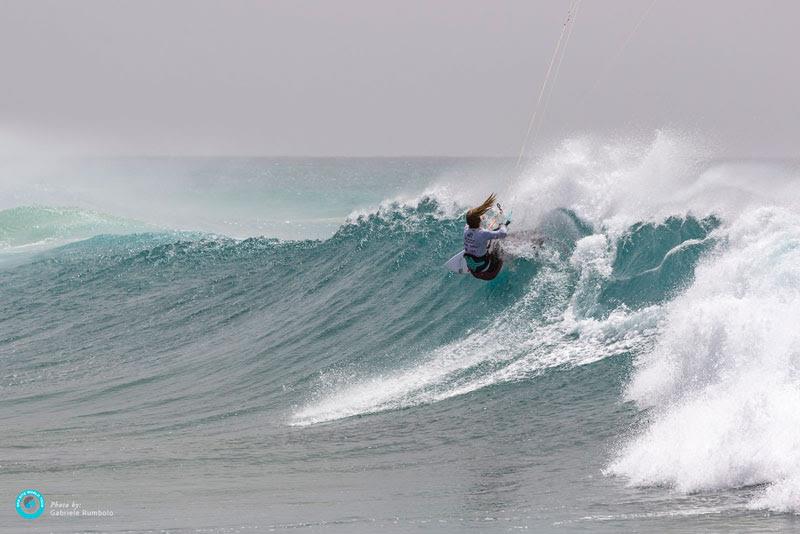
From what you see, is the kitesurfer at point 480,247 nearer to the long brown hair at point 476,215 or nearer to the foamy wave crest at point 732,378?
the long brown hair at point 476,215

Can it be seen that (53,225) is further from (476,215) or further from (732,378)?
(732,378)

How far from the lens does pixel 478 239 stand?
1162 centimetres

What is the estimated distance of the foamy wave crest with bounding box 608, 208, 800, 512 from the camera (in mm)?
8680

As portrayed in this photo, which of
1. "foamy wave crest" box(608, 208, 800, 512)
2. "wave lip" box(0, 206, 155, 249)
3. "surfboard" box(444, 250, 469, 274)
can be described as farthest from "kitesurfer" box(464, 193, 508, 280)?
"wave lip" box(0, 206, 155, 249)

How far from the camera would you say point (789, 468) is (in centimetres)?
830

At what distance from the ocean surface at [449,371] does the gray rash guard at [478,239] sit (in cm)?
209

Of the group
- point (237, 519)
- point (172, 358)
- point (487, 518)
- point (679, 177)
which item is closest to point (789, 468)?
point (487, 518)

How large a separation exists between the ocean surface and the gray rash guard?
82.2 inches

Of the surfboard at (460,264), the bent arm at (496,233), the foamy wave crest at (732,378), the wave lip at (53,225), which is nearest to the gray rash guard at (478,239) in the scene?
the bent arm at (496,233)

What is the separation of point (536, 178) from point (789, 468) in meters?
11.0

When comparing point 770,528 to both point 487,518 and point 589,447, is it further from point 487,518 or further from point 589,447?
point 589,447

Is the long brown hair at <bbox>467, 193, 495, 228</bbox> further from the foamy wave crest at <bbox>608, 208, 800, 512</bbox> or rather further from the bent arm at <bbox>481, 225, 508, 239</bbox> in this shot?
the foamy wave crest at <bbox>608, 208, 800, 512</bbox>

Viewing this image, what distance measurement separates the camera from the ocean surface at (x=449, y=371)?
8.93 metres

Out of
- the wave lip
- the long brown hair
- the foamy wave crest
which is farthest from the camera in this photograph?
the wave lip
